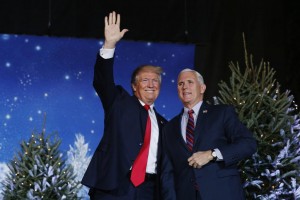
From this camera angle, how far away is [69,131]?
21.1 ft

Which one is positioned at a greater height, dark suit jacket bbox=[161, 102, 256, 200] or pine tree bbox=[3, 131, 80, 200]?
dark suit jacket bbox=[161, 102, 256, 200]

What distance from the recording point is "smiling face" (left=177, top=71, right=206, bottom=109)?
13.4 ft

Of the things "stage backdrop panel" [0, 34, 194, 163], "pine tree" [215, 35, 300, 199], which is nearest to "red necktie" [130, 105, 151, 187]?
"pine tree" [215, 35, 300, 199]

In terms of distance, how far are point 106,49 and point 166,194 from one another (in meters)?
1.13

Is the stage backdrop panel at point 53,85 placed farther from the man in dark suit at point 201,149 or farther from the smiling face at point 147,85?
the man in dark suit at point 201,149

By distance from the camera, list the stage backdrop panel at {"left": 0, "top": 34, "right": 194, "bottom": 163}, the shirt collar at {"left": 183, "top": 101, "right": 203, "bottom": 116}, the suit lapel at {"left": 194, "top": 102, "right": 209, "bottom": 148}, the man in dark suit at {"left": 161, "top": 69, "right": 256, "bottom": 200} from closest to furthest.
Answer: the man in dark suit at {"left": 161, "top": 69, "right": 256, "bottom": 200}, the suit lapel at {"left": 194, "top": 102, "right": 209, "bottom": 148}, the shirt collar at {"left": 183, "top": 101, "right": 203, "bottom": 116}, the stage backdrop panel at {"left": 0, "top": 34, "right": 194, "bottom": 163}

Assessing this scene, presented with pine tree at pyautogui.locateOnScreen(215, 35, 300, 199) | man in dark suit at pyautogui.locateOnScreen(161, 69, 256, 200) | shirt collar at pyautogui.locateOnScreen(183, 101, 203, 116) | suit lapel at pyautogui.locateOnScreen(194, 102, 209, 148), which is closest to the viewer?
man in dark suit at pyautogui.locateOnScreen(161, 69, 256, 200)

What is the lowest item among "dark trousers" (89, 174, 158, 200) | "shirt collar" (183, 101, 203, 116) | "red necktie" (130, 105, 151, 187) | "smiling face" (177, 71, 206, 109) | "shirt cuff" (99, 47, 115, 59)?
"dark trousers" (89, 174, 158, 200)

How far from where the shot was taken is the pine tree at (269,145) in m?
4.70

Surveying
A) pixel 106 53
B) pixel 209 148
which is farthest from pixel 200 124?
pixel 106 53

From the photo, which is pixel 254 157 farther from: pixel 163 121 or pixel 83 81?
pixel 83 81

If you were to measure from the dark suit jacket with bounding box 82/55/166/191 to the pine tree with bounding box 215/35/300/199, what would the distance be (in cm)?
113

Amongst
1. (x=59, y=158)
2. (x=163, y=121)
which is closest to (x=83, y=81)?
(x=59, y=158)

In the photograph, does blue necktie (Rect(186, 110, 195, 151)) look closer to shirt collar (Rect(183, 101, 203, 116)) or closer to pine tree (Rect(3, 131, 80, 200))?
shirt collar (Rect(183, 101, 203, 116))
